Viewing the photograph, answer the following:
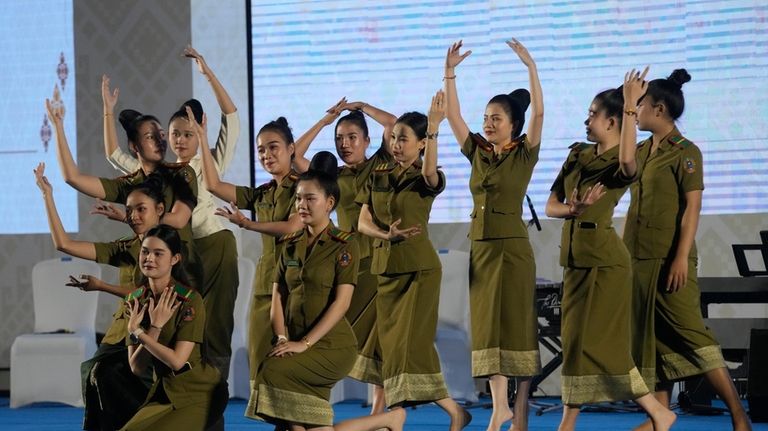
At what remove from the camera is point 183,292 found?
12.9 ft

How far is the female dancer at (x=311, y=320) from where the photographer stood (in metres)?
3.83

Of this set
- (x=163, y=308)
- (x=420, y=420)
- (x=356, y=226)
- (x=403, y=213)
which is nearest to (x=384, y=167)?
(x=403, y=213)

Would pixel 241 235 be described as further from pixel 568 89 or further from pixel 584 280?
pixel 584 280

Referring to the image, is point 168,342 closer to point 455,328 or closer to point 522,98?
point 522,98

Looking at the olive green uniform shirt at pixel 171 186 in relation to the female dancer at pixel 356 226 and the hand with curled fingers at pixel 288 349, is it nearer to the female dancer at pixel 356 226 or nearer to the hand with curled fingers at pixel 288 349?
the female dancer at pixel 356 226

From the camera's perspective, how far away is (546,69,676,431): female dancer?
161 inches

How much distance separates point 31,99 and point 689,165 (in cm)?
503

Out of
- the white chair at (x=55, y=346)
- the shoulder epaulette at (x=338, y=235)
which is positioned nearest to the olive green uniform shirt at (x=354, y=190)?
the shoulder epaulette at (x=338, y=235)

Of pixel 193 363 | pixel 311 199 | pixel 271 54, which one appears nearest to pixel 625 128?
pixel 311 199

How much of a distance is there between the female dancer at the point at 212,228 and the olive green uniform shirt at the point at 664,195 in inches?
66.3

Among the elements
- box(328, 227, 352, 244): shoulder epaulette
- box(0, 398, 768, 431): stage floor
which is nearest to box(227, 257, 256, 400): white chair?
box(0, 398, 768, 431): stage floor

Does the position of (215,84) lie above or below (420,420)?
above

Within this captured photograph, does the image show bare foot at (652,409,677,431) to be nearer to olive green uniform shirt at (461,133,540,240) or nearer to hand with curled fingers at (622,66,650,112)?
olive green uniform shirt at (461,133,540,240)

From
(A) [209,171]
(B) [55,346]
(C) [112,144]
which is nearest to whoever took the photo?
(A) [209,171]
